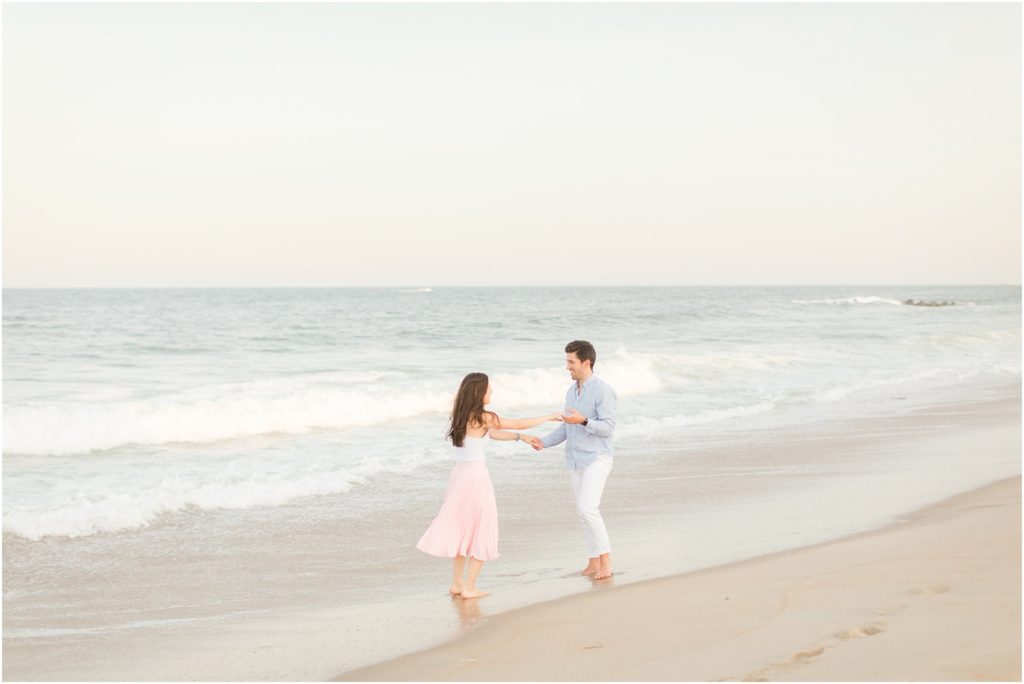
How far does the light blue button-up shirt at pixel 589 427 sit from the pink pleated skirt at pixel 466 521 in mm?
703

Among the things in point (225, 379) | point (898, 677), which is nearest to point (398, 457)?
point (898, 677)

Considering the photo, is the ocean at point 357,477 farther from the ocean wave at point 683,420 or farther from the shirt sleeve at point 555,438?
the shirt sleeve at point 555,438

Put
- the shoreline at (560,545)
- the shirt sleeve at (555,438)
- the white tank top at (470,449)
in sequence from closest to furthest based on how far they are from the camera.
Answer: the shoreline at (560,545), the white tank top at (470,449), the shirt sleeve at (555,438)

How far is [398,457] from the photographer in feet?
42.5

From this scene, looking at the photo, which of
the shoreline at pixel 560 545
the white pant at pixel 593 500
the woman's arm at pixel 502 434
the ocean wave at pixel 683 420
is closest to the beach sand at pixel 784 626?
the shoreline at pixel 560 545

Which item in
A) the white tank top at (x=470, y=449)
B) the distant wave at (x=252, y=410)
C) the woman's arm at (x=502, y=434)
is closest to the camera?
the white tank top at (x=470, y=449)

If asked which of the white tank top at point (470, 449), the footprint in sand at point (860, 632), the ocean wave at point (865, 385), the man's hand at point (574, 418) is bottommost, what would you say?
the footprint in sand at point (860, 632)

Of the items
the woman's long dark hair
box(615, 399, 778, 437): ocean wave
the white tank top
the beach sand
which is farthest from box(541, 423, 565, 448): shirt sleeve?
box(615, 399, 778, 437): ocean wave

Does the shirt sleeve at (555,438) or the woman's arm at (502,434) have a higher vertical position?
the woman's arm at (502,434)

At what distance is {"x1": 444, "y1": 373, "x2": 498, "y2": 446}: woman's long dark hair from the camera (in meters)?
6.98

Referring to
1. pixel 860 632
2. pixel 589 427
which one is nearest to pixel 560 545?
pixel 589 427

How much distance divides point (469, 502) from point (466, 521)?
0.44 ft

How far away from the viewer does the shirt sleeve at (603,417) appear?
24.2 feet

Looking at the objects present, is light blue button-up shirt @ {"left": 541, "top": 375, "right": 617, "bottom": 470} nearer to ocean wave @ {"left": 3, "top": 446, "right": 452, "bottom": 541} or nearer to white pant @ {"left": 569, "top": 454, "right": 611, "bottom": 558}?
white pant @ {"left": 569, "top": 454, "right": 611, "bottom": 558}
